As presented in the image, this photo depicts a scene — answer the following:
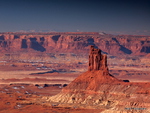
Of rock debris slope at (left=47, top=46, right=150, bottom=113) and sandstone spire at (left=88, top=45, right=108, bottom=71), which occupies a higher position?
sandstone spire at (left=88, top=45, right=108, bottom=71)

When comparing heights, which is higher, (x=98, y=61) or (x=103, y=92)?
(x=98, y=61)

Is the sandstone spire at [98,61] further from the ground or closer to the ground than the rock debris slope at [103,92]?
further from the ground

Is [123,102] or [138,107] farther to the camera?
[123,102]

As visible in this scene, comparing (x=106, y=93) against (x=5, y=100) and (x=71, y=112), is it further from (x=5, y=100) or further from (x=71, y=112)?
(x=5, y=100)

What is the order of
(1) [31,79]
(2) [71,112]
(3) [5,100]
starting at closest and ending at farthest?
(2) [71,112] → (3) [5,100] → (1) [31,79]

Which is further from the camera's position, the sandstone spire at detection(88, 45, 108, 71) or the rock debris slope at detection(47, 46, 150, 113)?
the sandstone spire at detection(88, 45, 108, 71)

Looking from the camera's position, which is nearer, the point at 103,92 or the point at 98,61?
the point at 103,92

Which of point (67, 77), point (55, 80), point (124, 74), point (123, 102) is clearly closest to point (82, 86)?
point (123, 102)

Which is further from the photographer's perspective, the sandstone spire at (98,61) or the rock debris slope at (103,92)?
the sandstone spire at (98,61)
